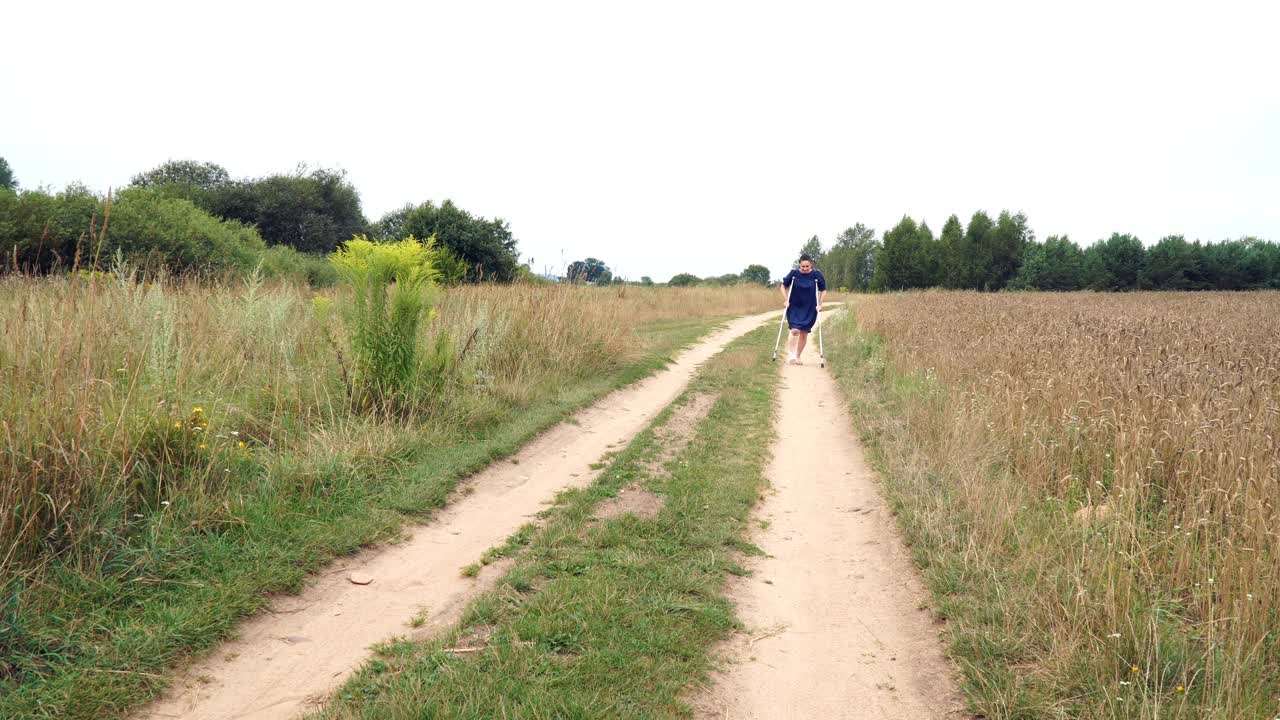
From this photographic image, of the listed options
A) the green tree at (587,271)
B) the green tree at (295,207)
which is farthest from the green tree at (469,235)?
the green tree at (295,207)

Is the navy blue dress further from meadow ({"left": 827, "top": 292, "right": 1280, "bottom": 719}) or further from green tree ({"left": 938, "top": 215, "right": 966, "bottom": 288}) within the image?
green tree ({"left": 938, "top": 215, "right": 966, "bottom": 288})

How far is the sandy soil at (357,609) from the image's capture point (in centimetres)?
310

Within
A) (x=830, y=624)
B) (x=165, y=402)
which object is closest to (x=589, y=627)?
(x=830, y=624)

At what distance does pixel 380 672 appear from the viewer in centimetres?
325

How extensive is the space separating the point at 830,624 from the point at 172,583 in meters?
3.79

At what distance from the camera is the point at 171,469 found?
15.3 ft

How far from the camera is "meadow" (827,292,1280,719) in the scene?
2990mm

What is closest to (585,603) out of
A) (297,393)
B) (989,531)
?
(989,531)

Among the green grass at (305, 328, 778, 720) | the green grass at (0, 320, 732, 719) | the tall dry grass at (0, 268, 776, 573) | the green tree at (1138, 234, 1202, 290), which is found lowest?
the green grass at (305, 328, 778, 720)

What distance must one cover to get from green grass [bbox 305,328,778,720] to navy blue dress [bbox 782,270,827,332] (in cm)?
811

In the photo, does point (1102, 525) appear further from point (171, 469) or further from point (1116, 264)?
point (1116, 264)

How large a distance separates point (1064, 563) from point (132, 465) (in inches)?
233

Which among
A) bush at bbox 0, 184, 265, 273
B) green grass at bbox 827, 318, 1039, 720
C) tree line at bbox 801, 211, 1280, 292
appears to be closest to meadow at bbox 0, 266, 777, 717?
green grass at bbox 827, 318, 1039, 720

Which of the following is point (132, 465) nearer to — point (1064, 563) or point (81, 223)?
point (1064, 563)
